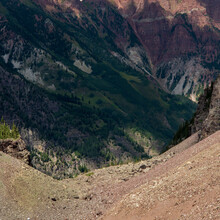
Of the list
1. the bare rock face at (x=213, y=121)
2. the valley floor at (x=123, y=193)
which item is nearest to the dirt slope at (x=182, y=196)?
the valley floor at (x=123, y=193)

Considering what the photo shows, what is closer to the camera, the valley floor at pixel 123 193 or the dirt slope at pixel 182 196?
the dirt slope at pixel 182 196

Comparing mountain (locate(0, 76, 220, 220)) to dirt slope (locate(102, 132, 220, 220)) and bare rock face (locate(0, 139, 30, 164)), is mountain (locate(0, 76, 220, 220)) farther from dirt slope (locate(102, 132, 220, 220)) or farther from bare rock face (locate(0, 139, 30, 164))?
bare rock face (locate(0, 139, 30, 164))

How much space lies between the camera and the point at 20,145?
92.8 metres

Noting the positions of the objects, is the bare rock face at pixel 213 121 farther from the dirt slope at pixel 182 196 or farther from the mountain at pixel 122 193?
the dirt slope at pixel 182 196

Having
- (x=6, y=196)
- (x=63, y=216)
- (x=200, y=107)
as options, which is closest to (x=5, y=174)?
(x=6, y=196)

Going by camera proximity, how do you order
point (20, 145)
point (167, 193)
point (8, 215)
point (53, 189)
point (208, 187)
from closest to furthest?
point (208, 187), point (167, 193), point (8, 215), point (53, 189), point (20, 145)

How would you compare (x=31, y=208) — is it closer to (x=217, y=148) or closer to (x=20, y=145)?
(x=217, y=148)

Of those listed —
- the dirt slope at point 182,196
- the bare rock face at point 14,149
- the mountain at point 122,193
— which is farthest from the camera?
the bare rock face at point 14,149

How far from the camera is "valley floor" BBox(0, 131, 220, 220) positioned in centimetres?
4475

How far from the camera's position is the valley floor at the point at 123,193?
147 ft

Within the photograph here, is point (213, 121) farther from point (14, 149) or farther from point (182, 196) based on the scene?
point (182, 196)

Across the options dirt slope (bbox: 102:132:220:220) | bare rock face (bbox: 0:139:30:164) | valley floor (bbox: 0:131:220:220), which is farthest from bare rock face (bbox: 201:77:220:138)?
bare rock face (bbox: 0:139:30:164)

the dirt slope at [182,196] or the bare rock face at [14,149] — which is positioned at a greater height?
the dirt slope at [182,196]

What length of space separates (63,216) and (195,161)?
21.1 m
